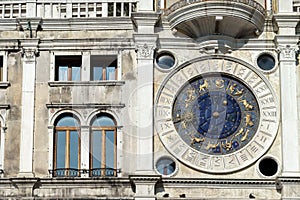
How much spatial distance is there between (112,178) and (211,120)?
10.4 ft

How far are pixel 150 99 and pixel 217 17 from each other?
291 centimetres

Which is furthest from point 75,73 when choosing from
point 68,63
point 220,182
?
point 220,182

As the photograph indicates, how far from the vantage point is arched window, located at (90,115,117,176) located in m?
27.5

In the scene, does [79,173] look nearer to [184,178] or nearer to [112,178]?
[112,178]

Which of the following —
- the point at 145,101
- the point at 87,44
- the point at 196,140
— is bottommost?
the point at 196,140

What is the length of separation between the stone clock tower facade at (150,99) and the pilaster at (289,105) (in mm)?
31

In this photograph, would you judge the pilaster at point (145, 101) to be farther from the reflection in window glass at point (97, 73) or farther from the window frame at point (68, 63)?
the window frame at point (68, 63)

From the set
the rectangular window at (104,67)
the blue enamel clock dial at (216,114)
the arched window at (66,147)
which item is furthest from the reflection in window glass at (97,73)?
the blue enamel clock dial at (216,114)

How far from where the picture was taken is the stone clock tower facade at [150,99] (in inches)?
1071

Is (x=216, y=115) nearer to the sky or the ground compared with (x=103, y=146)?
nearer to the sky

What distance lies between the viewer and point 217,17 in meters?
27.7

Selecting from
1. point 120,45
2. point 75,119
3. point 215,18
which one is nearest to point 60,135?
point 75,119

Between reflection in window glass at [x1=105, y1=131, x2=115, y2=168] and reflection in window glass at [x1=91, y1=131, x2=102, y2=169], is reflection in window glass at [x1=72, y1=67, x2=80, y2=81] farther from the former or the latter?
reflection in window glass at [x1=105, y1=131, x2=115, y2=168]

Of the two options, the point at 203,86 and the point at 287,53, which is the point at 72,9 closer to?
the point at 203,86
